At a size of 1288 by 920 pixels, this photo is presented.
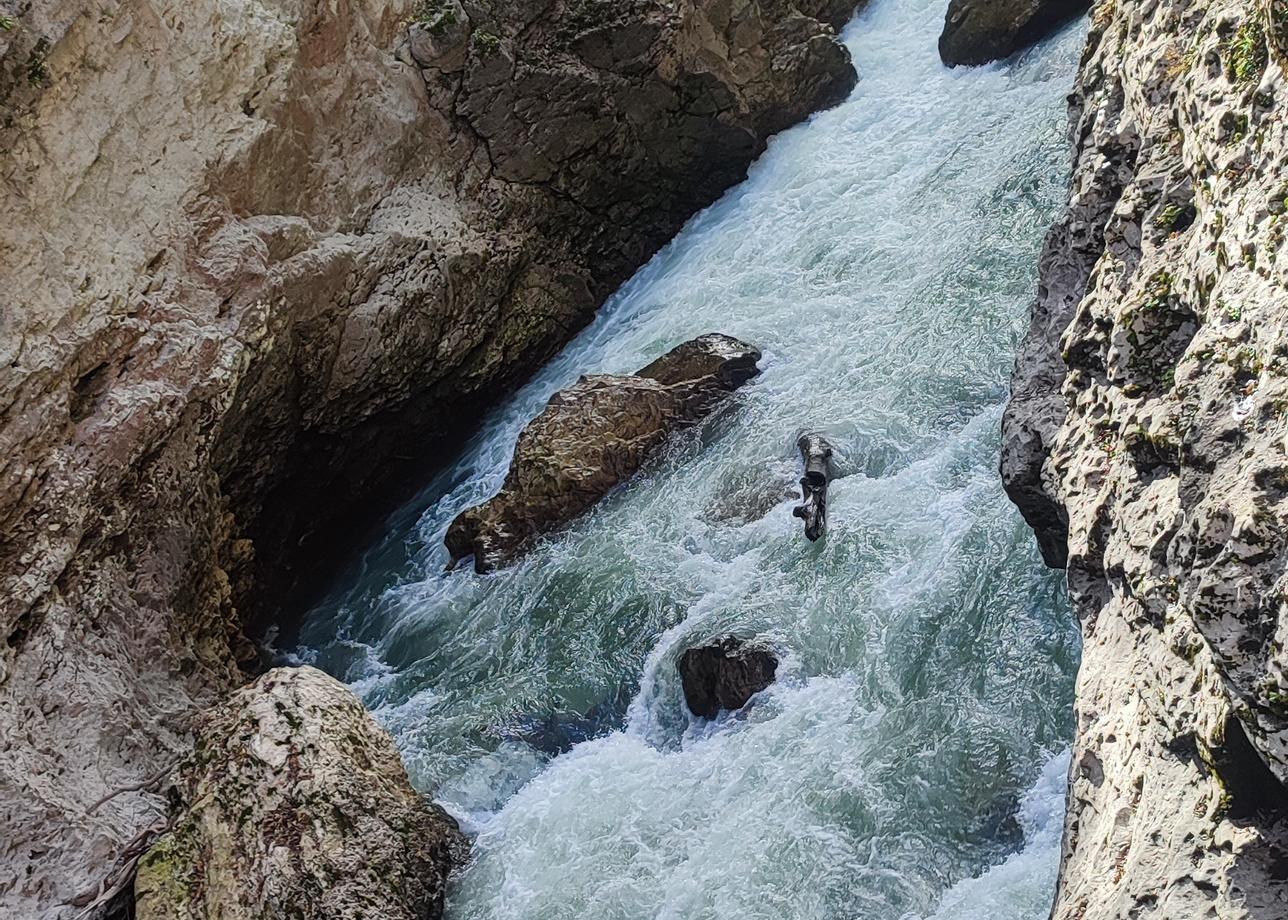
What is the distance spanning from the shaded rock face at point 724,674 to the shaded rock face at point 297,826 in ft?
6.29

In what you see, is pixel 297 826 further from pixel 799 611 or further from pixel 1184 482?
pixel 1184 482

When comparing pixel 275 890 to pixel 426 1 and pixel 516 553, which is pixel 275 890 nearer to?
pixel 516 553

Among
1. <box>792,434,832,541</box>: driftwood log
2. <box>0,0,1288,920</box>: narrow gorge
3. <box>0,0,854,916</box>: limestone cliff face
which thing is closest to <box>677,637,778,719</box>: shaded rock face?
<box>0,0,1288,920</box>: narrow gorge

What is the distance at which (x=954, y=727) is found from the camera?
7.00 m

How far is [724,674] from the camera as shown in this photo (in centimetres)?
804

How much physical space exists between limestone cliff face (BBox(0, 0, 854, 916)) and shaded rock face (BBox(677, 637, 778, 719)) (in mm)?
4068

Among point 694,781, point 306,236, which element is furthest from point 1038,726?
point 306,236

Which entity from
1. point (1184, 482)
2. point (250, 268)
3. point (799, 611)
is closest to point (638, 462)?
point (799, 611)

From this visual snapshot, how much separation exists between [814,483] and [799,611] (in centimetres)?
135

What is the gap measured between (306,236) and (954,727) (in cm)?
802

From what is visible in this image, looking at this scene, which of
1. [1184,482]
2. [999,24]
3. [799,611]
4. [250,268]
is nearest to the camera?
[1184,482]

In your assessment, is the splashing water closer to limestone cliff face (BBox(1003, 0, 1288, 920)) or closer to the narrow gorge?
the narrow gorge

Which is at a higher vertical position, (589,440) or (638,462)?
(589,440)

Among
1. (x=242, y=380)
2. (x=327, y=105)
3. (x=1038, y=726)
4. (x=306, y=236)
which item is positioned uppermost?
(x=327, y=105)
